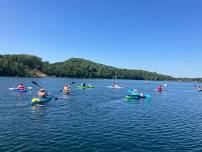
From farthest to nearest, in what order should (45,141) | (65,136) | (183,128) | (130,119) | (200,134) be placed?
(130,119), (183,128), (200,134), (65,136), (45,141)

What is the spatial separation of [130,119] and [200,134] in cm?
1253

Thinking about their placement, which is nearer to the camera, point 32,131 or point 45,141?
point 45,141

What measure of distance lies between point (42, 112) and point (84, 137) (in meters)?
18.2

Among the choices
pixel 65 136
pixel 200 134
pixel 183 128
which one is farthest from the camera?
pixel 183 128

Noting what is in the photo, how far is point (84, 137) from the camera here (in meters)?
33.9

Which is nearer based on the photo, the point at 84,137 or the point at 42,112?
the point at 84,137

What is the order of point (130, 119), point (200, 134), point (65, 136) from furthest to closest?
point (130, 119) → point (200, 134) → point (65, 136)

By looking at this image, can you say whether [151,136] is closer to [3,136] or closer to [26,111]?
[3,136]

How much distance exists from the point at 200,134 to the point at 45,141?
21040mm

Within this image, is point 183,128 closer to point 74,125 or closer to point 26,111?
point 74,125

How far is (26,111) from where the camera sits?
50.1 meters

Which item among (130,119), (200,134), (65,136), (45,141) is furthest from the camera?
(130,119)

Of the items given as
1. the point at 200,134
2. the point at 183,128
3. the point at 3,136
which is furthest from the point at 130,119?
the point at 3,136

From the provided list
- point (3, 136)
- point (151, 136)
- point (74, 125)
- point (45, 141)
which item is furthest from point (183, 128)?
point (3, 136)
